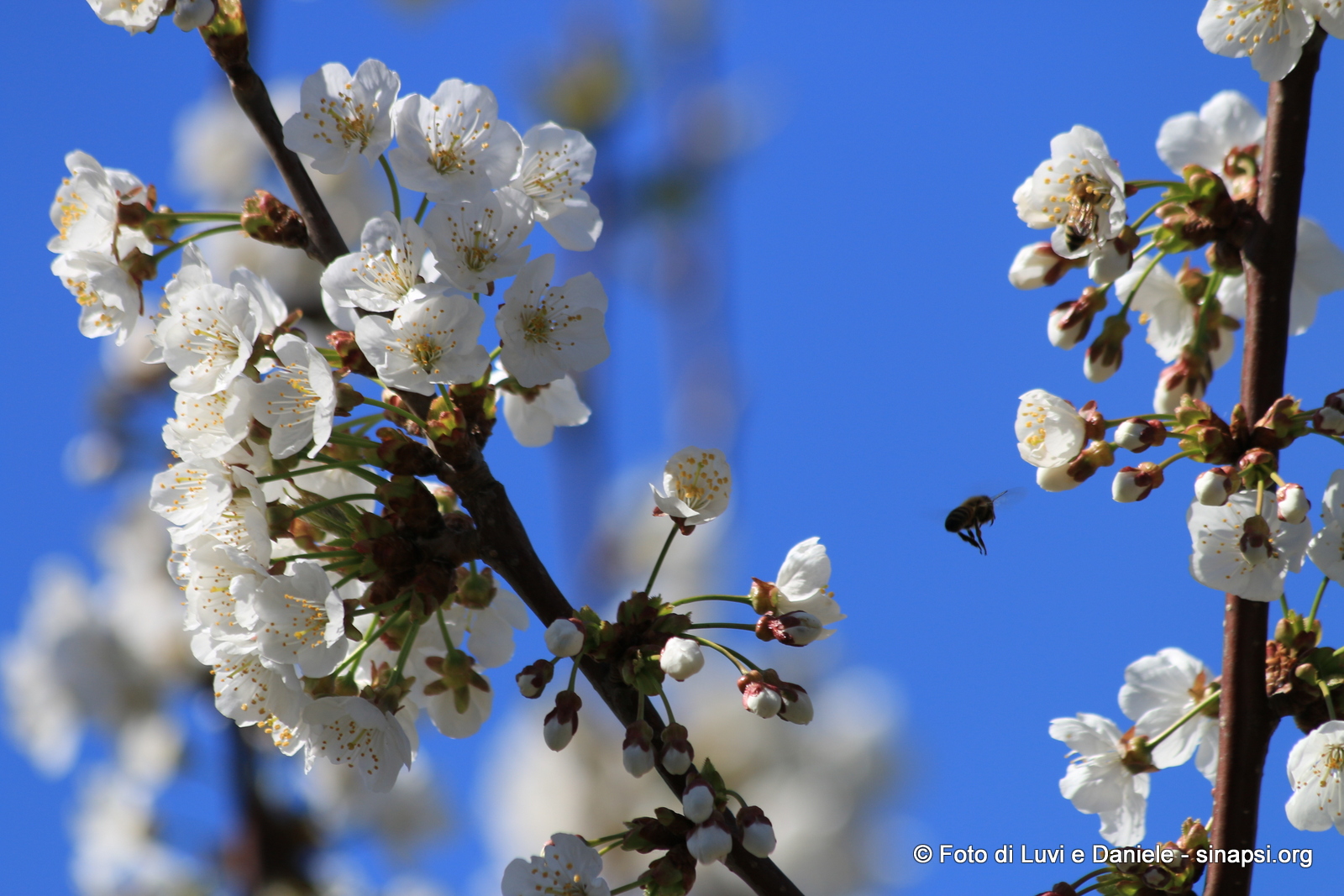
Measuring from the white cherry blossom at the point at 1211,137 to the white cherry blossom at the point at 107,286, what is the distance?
7.34ft

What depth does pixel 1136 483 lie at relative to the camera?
2.13 metres

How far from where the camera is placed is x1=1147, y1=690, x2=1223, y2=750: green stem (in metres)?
2.34

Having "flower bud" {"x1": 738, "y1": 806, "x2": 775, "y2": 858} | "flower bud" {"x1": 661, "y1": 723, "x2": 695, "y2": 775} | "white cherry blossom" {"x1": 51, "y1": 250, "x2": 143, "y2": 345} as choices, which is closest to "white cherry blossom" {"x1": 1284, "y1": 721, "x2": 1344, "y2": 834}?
"flower bud" {"x1": 738, "y1": 806, "x2": 775, "y2": 858}

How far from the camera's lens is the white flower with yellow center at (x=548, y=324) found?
82.1 inches

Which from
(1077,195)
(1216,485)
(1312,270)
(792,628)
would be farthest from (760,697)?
(1312,270)

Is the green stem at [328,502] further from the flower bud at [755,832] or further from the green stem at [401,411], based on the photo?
the flower bud at [755,832]

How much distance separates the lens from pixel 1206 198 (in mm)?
2332

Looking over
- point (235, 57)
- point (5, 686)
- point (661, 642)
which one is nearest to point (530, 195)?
point (235, 57)

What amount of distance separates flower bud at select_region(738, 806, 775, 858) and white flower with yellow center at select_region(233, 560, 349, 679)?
0.74 m

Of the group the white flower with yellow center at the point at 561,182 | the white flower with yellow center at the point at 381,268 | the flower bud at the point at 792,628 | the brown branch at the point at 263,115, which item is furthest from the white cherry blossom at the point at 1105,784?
the brown branch at the point at 263,115

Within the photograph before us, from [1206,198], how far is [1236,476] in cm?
63

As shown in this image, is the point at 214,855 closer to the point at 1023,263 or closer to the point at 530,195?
the point at 530,195

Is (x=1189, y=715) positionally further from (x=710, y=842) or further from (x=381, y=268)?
(x=381, y=268)

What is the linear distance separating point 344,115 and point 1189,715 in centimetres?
201
